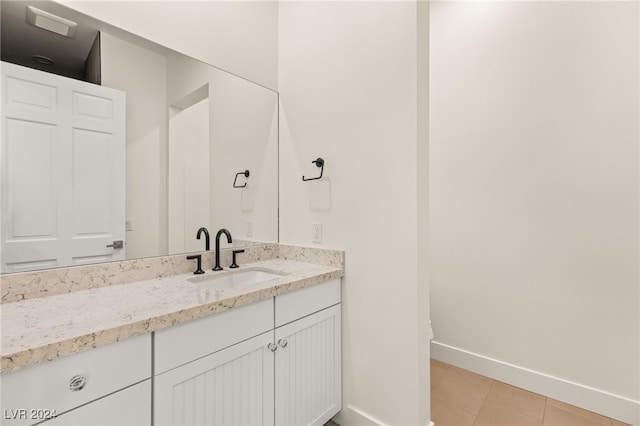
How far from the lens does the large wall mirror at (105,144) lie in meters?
1.14

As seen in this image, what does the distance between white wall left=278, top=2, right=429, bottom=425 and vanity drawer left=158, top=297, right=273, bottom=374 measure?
0.59 m

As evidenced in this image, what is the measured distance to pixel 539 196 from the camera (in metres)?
1.97

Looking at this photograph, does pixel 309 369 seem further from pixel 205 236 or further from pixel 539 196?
pixel 539 196

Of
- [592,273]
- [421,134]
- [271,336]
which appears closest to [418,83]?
[421,134]

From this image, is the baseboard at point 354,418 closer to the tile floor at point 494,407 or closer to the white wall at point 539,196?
the tile floor at point 494,407

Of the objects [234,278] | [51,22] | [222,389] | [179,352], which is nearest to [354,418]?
[222,389]

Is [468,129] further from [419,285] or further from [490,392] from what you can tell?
[490,392]

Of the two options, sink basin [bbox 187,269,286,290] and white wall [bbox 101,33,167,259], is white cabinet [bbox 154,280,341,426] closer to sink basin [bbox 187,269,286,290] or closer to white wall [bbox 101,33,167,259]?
sink basin [bbox 187,269,286,290]

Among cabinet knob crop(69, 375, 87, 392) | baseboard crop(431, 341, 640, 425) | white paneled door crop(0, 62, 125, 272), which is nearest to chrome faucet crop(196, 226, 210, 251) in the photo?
white paneled door crop(0, 62, 125, 272)

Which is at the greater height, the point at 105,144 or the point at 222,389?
the point at 105,144

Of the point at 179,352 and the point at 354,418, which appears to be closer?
the point at 179,352

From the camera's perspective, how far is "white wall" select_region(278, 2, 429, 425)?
145 cm

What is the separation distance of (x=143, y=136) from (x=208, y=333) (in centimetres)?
101

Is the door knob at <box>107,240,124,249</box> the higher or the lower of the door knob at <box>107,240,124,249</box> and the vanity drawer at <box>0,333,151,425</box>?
the higher
